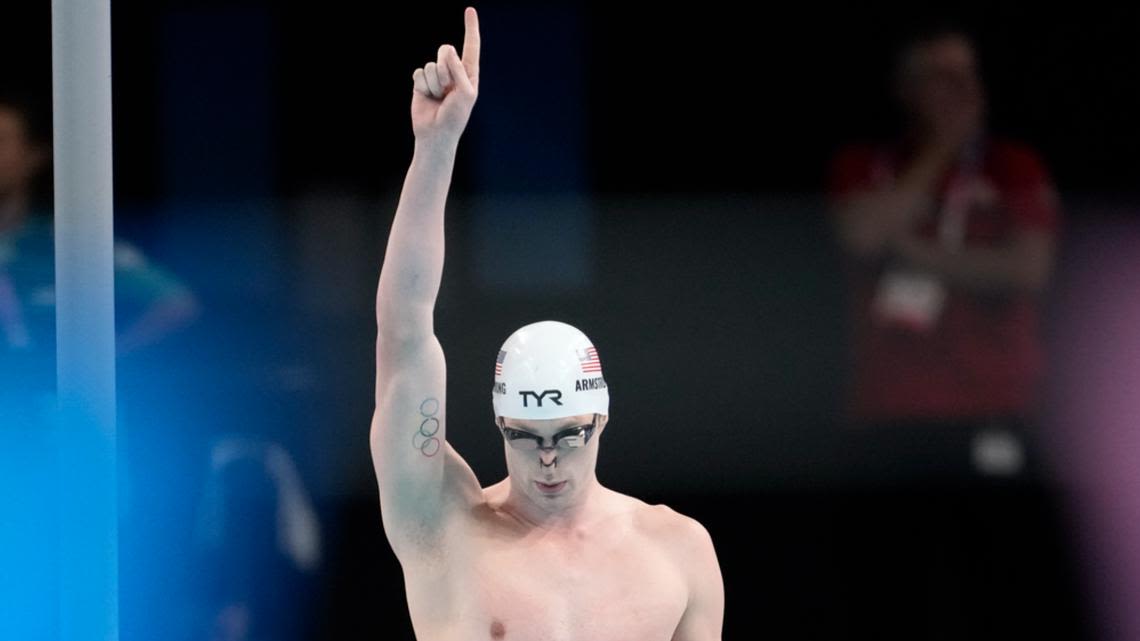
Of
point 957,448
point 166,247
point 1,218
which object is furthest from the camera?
point 957,448

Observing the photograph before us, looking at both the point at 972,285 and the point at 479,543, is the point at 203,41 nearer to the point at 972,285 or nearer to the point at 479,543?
the point at 479,543

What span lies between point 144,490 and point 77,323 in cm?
139

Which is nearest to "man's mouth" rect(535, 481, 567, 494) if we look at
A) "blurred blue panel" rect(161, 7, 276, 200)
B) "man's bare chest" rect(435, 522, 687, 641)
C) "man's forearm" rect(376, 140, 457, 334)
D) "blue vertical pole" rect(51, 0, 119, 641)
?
"man's bare chest" rect(435, 522, 687, 641)

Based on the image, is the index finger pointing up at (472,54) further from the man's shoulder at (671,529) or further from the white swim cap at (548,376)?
the man's shoulder at (671,529)

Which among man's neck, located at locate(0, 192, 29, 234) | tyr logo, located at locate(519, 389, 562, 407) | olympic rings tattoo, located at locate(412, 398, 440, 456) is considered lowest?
olympic rings tattoo, located at locate(412, 398, 440, 456)

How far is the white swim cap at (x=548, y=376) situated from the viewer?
201 cm

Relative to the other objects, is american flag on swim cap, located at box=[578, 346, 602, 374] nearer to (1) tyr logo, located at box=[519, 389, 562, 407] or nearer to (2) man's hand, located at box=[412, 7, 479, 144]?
(1) tyr logo, located at box=[519, 389, 562, 407]

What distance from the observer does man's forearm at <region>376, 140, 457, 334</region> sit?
6.19ft

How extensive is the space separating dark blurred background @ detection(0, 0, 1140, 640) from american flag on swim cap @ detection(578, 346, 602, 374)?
72cm

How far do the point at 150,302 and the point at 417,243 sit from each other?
1.07m

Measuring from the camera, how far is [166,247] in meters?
2.77

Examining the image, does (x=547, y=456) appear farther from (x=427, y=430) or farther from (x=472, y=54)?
(x=472, y=54)

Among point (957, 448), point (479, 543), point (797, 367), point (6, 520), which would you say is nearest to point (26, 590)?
point (6, 520)

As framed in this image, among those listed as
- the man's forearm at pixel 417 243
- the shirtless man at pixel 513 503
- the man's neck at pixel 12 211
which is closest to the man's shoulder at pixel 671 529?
the shirtless man at pixel 513 503
